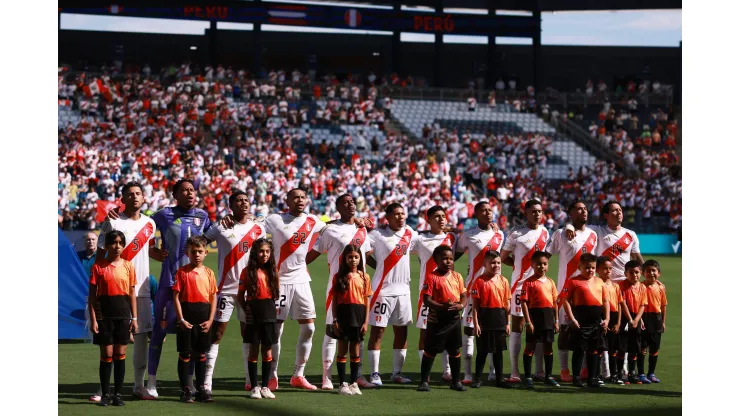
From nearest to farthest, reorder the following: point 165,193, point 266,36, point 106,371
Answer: point 106,371, point 165,193, point 266,36

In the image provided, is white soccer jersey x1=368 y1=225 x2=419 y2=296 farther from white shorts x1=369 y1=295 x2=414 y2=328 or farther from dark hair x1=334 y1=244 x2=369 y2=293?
dark hair x1=334 y1=244 x2=369 y2=293

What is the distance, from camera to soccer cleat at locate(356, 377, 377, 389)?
1057 cm

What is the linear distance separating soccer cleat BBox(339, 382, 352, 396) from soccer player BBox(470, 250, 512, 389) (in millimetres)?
1405

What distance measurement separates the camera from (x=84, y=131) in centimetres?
3450

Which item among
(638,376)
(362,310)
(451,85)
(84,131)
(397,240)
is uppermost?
(451,85)

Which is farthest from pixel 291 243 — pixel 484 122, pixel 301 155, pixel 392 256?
pixel 484 122

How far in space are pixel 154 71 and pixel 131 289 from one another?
40412 mm

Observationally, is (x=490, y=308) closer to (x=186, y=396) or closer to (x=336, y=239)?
(x=336, y=239)

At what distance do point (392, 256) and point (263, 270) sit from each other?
166 cm

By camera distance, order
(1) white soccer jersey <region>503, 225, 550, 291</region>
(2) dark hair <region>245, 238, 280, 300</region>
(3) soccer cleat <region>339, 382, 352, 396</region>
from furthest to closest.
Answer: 1. (1) white soccer jersey <region>503, 225, 550, 291</region>
2. (3) soccer cleat <region>339, 382, 352, 396</region>
3. (2) dark hair <region>245, 238, 280, 300</region>

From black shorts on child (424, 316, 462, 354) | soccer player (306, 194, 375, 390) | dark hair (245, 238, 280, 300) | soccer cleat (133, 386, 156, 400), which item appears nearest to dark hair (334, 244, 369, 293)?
soccer player (306, 194, 375, 390)

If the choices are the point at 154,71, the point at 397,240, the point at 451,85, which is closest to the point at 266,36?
the point at 154,71

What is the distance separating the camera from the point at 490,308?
10.5 m

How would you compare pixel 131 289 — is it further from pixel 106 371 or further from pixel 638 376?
pixel 638 376
